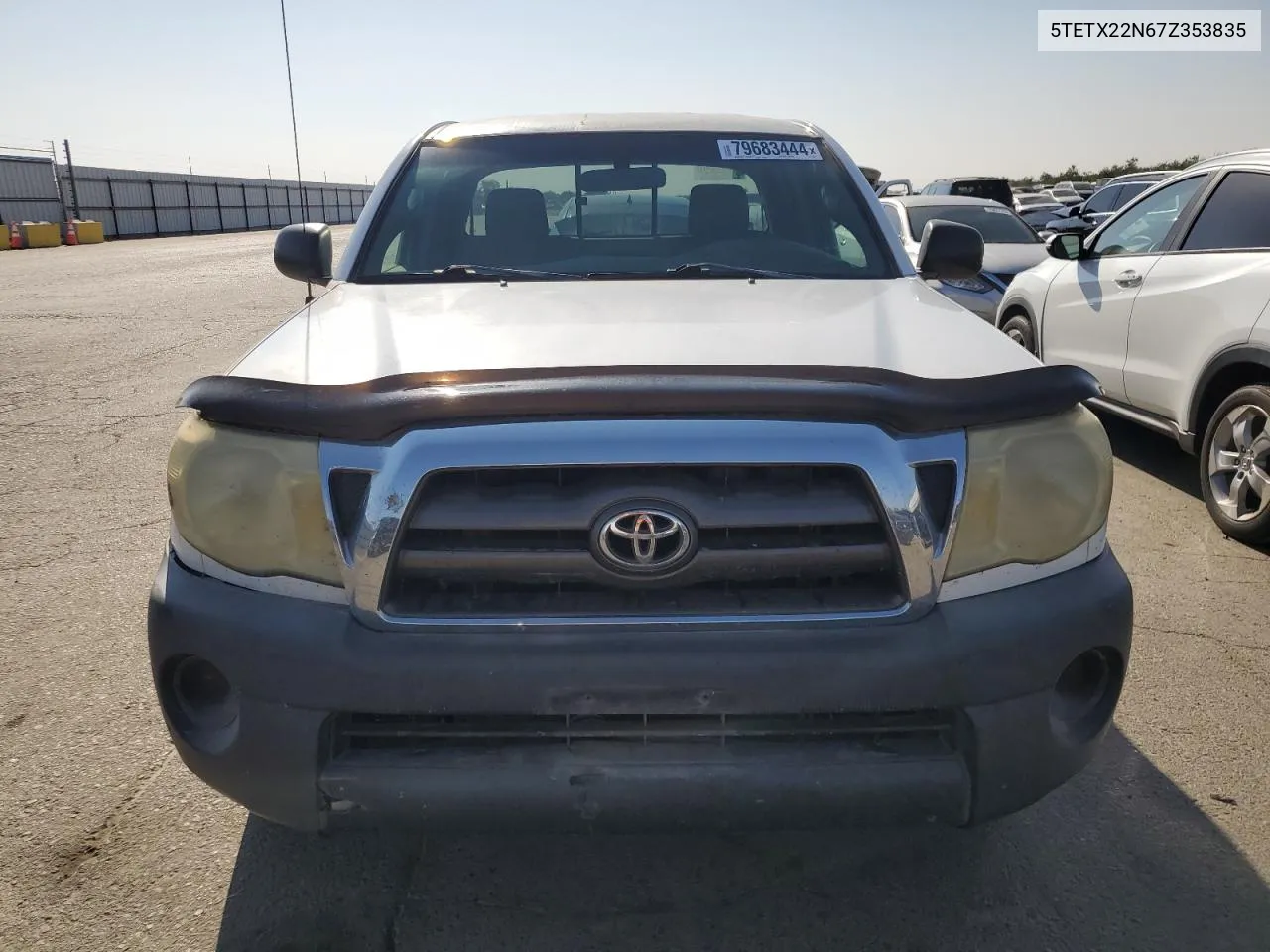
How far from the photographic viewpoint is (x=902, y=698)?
183cm

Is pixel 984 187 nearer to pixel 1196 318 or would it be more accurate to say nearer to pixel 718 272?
pixel 1196 318

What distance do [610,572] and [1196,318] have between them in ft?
13.6

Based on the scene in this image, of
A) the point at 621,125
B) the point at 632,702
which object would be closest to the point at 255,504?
the point at 632,702

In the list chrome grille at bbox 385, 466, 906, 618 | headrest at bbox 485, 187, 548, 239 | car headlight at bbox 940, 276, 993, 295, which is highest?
headrest at bbox 485, 187, 548, 239

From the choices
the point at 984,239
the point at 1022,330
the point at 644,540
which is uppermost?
the point at 984,239

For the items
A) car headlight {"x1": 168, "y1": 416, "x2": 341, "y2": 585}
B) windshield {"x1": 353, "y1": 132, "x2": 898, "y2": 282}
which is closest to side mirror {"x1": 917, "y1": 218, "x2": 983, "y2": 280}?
windshield {"x1": 353, "y1": 132, "x2": 898, "y2": 282}

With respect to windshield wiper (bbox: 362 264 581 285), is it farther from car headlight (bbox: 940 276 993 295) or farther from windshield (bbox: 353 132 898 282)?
car headlight (bbox: 940 276 993 295)

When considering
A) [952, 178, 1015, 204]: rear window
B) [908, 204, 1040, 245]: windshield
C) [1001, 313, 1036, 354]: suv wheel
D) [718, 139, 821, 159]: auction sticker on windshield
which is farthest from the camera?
[952, 178, 1015, 204]: rear window

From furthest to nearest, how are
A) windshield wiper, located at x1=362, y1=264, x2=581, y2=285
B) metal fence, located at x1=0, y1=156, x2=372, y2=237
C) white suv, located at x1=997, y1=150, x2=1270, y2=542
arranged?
1. metal fence, located at x1=0, y1=156, x2=372, y2=237
2. white suv, located at x1=997, y1=150, x2=1270, y2=542
3. windshield wiper, located at x1=362, y1=264, x2=581, y2=285

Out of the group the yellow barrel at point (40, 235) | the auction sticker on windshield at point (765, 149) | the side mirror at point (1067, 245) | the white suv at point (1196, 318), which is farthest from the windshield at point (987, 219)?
the yellow barrel at point (40, 235)

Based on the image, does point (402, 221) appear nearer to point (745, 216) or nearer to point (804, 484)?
point (745, 216)

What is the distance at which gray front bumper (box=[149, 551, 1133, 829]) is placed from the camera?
182 cm

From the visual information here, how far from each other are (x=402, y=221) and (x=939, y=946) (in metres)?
2.59

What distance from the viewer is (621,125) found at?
3613mm
